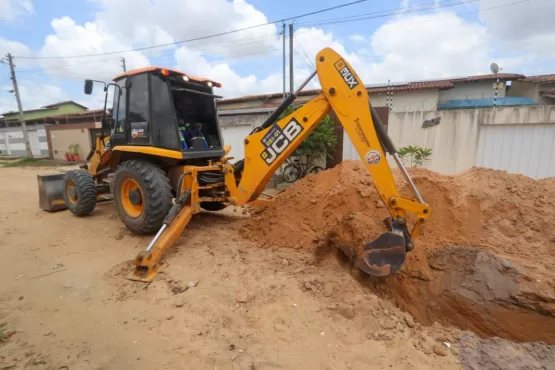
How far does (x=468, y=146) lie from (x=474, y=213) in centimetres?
477

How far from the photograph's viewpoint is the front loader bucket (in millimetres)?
6074

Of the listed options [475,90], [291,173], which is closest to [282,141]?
[291,173]

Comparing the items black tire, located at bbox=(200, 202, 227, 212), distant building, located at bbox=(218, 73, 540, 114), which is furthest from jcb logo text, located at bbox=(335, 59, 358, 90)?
distant building, located at bbox=(218, 73, 540, 114)

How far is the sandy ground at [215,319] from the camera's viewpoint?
2.24 metres

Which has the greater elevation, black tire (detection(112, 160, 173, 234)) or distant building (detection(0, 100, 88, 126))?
distant building (detection(0, 100, 88, 126))

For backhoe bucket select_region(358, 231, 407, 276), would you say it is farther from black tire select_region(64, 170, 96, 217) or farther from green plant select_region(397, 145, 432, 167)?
green plant select_region(397, 145, 432, 167)

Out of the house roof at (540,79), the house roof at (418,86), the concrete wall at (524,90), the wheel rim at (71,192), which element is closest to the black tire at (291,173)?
the wheel rim at (71,192)

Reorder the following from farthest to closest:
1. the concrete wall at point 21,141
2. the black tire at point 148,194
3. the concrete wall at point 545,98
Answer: the concrete wall at point 21,141, the concrete wall at point 545,98, the black tire at point 148,194

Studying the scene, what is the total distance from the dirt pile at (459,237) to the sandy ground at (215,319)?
0.37 meters

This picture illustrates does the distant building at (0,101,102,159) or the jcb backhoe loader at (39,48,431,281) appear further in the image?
the distant building at (0,101,102,159)

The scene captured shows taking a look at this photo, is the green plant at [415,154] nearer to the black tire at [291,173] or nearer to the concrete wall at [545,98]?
the black tire at [291,173]

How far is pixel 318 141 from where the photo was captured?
8391 millimetres

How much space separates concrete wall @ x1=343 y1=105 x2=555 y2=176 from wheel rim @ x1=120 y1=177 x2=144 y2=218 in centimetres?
606

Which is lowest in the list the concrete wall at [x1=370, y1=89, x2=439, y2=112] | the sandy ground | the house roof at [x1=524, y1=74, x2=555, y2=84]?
the sandy ground
